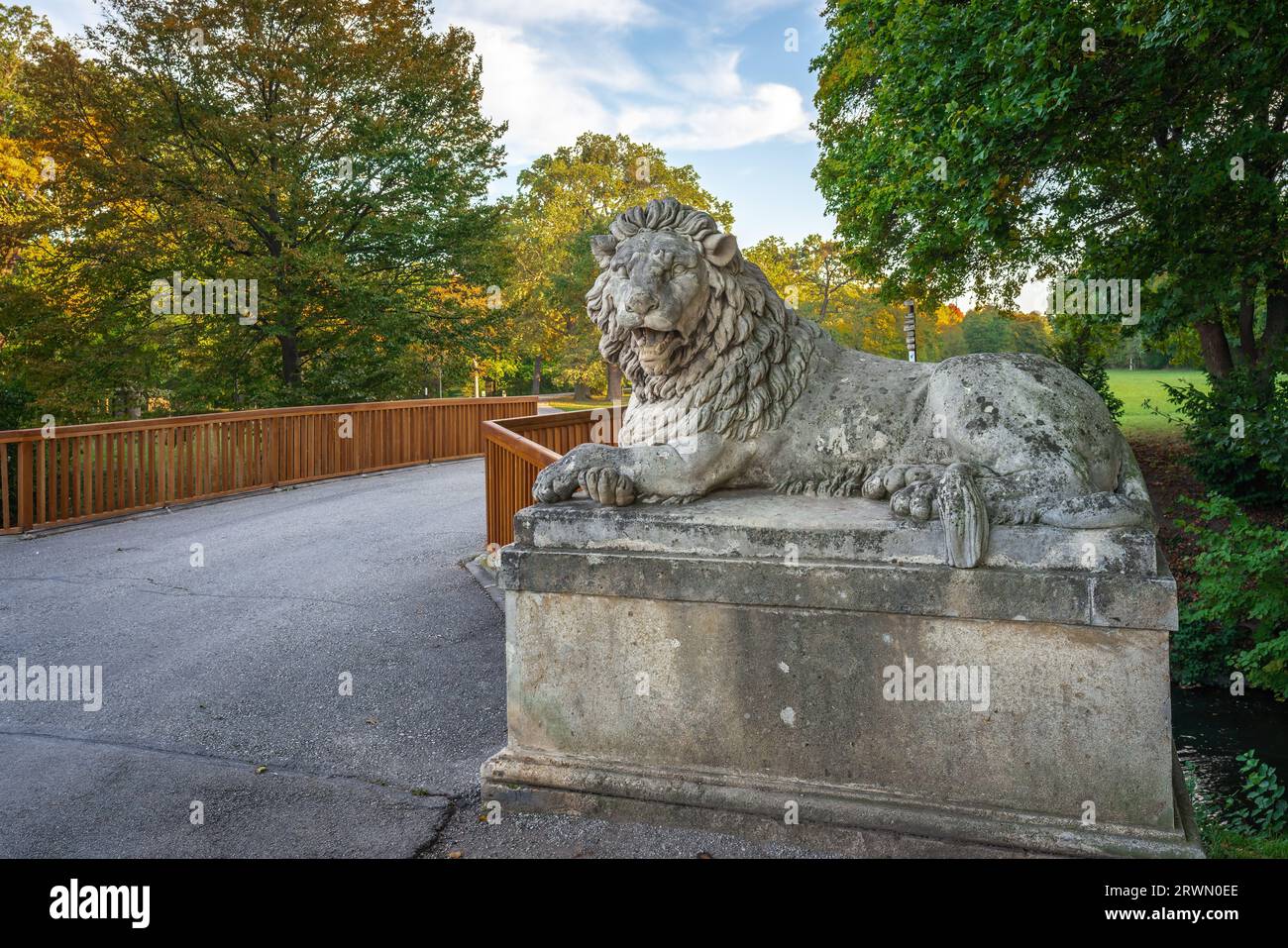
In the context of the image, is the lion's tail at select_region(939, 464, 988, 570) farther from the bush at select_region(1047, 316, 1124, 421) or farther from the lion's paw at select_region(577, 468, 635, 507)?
the bush at select_region(1047, 316, 1124, 421)

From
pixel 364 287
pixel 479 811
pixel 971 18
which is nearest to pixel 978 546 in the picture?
pixel 479 811

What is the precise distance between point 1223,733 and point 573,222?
2739cm

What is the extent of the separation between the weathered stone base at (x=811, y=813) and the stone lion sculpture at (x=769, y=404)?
1001mm

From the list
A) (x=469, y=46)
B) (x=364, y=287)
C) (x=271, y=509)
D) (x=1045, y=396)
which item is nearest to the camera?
(x=1045, y=396)

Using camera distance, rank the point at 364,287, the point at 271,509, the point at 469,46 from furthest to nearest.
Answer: the point at 469,46
the point at 364,287
the point at 271,509

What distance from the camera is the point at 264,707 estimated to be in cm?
443

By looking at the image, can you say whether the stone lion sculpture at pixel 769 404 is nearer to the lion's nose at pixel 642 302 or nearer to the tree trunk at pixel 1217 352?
the lion's nose at pixel 642 302

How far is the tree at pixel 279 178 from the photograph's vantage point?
14.8 meters

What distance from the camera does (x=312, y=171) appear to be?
17.1 m

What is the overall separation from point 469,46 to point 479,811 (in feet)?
61.2

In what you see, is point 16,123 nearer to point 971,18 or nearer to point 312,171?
point 312,171

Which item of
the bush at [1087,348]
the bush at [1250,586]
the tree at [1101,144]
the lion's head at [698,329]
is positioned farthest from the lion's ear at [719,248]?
the bush at [1087,348]

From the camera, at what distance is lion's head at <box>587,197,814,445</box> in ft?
10.8

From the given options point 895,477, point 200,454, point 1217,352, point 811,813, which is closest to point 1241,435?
point 1217,352
